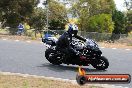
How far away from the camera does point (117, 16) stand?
48.3 metres

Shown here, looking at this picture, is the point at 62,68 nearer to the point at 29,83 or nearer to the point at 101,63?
the point at 101,63

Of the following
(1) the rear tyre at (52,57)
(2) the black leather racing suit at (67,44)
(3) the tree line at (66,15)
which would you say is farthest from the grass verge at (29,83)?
(3) the tree line at (66,15)

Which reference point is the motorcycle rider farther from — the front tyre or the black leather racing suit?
the front tyre

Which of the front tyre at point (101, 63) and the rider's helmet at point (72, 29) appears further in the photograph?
the front tyre at point (101, 63)

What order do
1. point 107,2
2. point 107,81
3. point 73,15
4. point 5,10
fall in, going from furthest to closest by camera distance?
1. point 107,2
2. point 73,15
3. point 5,10
4. point 107,81

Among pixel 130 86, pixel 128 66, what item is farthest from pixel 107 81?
pixel 128 66

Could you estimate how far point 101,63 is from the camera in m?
13.1

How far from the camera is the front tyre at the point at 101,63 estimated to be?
42.7 feet

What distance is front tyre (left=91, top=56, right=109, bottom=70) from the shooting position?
13016 mm

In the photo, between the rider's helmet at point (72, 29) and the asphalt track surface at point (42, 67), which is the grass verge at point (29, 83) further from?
the rider's helmet at point (72, 29)

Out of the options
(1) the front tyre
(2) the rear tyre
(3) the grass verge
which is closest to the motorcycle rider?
(2) the rear tyre

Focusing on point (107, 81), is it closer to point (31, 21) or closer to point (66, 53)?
point (66, 53)

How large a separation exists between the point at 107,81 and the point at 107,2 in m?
57.5

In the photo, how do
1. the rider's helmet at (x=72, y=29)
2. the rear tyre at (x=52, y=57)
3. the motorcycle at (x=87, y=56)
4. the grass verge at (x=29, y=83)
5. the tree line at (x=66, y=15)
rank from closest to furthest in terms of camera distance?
the grass verge at (x=29, y=83)
the rider's helmet at (x=72, y=29)
the motorcycle at (x=87, y=56)
the rear tyre at (x=52, y=57)
the tree line at (x=66, y=15)
